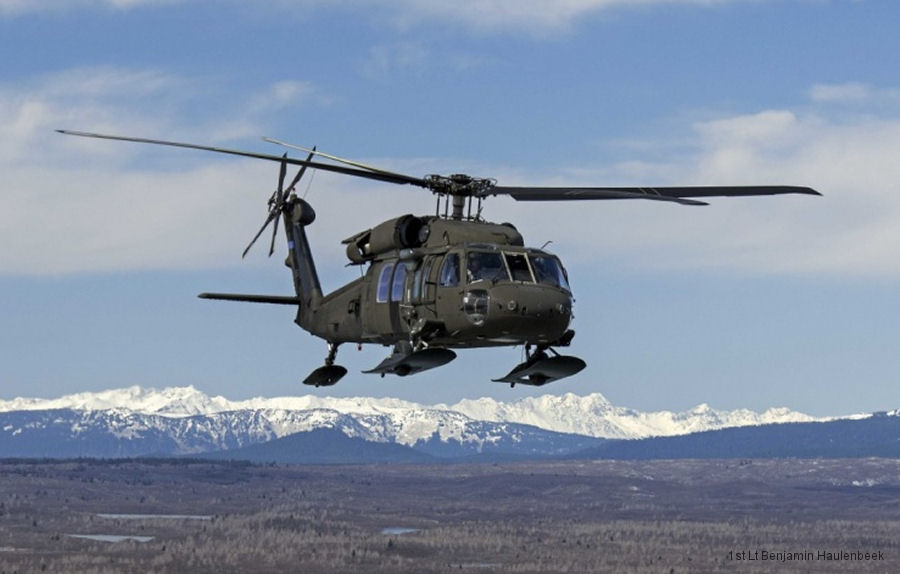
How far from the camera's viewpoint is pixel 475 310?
39.2 meters

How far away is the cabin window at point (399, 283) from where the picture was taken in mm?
42281

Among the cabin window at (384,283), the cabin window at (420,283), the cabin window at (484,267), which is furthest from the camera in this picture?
the cabin window at (384,283)

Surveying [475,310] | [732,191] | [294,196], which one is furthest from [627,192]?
[294,196]

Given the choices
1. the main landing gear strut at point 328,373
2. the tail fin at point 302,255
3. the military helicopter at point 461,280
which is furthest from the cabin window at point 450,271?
the tail fin at point 302,255

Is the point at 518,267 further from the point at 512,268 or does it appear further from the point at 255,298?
the point at 255,298

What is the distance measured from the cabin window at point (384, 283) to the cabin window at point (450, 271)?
2807mm

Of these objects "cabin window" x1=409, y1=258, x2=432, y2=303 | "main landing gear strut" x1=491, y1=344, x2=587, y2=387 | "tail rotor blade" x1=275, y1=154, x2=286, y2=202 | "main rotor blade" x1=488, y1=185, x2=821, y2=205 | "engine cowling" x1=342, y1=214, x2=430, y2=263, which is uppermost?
"tail rotor blade" x1=275, y1=154, x2=286, y2=202

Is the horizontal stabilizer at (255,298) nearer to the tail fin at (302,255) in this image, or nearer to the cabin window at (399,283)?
the tail fin at (302,255)

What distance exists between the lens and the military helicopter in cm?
3931

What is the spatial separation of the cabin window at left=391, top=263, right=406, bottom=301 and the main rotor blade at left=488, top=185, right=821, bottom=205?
12.1 ft

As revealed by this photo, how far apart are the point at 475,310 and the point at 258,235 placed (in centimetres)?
1135

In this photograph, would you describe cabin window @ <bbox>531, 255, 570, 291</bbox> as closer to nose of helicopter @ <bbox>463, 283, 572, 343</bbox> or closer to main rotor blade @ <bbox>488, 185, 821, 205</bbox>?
nose of helicopter @ <bbox>463, 283, 572, 343</bbox>

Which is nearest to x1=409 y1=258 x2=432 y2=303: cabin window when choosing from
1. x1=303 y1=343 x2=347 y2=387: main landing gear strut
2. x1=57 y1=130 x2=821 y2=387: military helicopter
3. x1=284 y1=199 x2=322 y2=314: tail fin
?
x1=57 y1=130 x2=821 y2=387: military helicopter

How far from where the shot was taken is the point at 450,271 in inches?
1597
